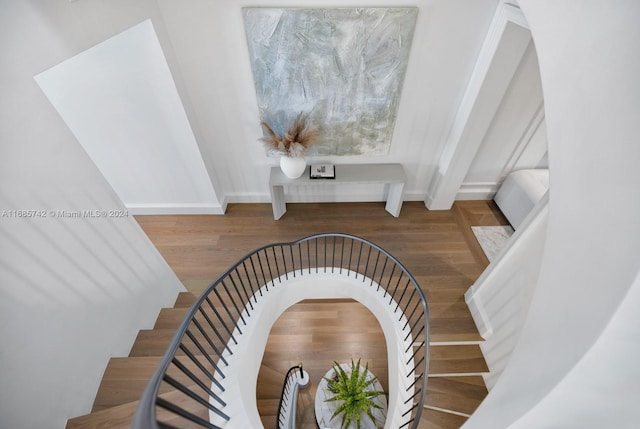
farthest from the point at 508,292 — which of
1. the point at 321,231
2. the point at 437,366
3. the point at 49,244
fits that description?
the point at 49,244

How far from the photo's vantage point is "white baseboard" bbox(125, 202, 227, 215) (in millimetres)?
4137

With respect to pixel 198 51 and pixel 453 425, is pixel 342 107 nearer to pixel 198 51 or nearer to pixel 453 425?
pixel 198 51

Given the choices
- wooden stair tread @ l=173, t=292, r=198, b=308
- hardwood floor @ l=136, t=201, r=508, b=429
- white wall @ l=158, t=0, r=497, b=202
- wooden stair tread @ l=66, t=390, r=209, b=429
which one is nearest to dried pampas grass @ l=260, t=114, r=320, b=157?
white wall @ l=158, t=0, r=497, b=202

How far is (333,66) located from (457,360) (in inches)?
128

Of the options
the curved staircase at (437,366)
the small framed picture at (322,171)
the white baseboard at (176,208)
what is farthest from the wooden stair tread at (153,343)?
the small framed picture at (322,171)

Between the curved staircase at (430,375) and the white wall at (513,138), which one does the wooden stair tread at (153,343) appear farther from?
the white wall at (513,138)

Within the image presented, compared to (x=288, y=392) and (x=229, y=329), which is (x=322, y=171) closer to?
(x=229, y=329)

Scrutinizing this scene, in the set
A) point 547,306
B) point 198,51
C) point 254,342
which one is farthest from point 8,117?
point 547,306

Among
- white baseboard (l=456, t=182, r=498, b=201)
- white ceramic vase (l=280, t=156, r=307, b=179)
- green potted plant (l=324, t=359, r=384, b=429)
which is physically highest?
white baseboard (l=456, t=182, r=498, b=201)

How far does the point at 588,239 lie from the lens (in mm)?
966

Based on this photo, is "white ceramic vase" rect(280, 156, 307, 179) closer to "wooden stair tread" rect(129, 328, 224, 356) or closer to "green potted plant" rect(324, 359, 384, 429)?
"wooden stair tread" rect(129, 328, 224, 356)

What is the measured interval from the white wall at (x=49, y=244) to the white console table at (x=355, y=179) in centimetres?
181

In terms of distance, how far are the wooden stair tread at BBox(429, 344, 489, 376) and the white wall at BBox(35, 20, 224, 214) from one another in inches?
130

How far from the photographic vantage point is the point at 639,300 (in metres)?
0.79
